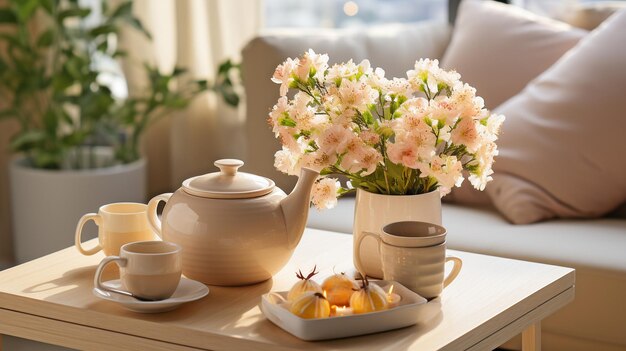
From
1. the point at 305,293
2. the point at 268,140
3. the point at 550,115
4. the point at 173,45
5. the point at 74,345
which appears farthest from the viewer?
the point at 173,45

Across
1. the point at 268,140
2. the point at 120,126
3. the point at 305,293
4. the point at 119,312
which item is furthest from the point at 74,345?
the point at 120,126

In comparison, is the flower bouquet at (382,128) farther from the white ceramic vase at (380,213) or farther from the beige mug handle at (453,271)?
the beige mug handle at (453,271)

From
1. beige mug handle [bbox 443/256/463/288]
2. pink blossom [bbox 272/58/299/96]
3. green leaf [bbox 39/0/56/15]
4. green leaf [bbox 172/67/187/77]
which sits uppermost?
green leaf [bbox 39/0/56/15]

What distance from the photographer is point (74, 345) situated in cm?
160

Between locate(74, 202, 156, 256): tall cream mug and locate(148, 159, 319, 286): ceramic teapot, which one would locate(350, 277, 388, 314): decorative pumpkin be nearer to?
locate(148, 159, 319, 286): ceramic teapot

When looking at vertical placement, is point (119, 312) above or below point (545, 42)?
below

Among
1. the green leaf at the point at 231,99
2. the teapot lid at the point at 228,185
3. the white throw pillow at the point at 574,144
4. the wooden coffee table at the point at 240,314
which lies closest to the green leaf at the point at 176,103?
the green leaf at the point at 231,99

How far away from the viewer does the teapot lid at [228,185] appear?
1662 millimetres

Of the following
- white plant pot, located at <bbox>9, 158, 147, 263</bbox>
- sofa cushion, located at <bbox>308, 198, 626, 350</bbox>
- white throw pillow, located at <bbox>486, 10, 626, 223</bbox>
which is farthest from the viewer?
white plant pot, located at <bbox>9, 158, 147, 263</bbox>

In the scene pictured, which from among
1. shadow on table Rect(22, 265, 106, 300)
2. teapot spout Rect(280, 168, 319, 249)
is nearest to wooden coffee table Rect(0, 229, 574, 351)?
shadow on table Rect(22, 265, 106, 300)

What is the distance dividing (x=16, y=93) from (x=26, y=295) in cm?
175

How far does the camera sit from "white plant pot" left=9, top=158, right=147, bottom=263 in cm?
320

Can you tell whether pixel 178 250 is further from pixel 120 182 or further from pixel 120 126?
pixel 120 126

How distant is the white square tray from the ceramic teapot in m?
0.12
